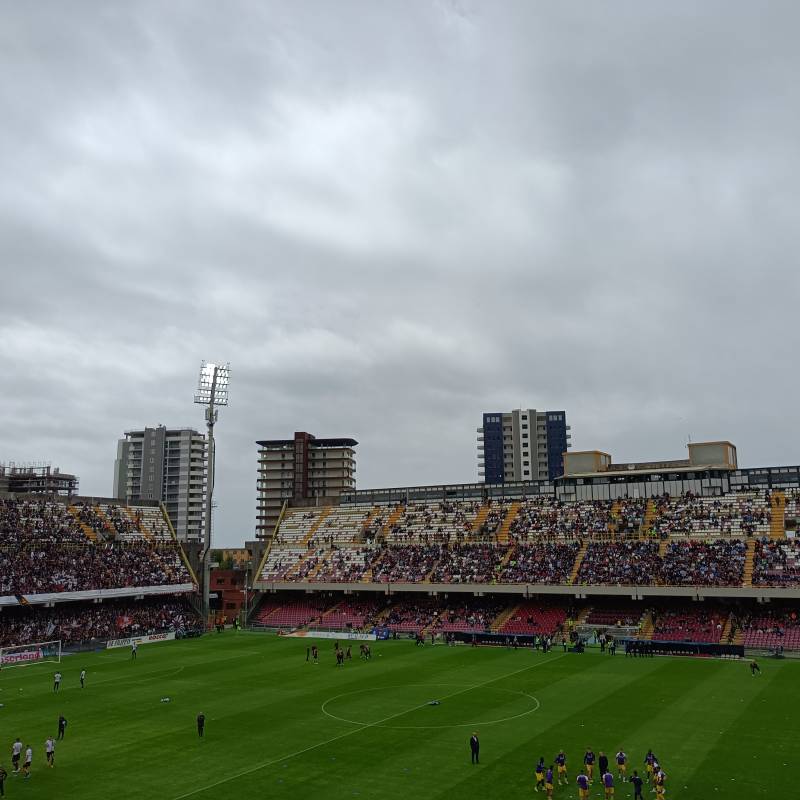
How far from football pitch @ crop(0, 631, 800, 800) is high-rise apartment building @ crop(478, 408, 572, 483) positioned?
12186 centimetres

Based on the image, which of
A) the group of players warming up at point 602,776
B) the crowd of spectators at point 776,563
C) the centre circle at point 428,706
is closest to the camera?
the group of players warming up at point 602,776

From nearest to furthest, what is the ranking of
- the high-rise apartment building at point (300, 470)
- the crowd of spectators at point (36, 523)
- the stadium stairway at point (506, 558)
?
1. the crowd of spectators at point (36, 523)
2. the stadium stairway at point (506, 558)
3. the high-rise apartment building at point (300, 470)

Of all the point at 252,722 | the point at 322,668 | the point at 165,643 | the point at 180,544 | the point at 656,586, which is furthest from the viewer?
the point at 180,544

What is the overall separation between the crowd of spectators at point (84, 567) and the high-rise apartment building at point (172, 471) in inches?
3443

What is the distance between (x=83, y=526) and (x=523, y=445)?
388 ft

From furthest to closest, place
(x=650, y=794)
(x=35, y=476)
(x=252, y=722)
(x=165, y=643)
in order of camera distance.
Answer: (x=35, y=476) → (x=165, y=643) → (x=252, y=722) → (x=650, y=794)

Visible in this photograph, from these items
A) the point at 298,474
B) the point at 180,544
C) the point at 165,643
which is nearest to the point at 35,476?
the point at 298,474

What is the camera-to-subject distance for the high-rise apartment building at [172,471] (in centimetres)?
17125

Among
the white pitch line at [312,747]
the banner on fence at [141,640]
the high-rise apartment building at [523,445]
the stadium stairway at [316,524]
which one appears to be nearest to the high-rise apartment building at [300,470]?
the high-rise apartment building at [523,445]

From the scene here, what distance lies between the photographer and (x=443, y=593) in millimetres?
77812

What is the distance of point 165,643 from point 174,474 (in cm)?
10651

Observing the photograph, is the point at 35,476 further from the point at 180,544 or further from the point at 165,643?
the point at 165,643

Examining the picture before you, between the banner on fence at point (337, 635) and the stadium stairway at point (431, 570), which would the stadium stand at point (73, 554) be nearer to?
the banner on fence at point (337, 635)

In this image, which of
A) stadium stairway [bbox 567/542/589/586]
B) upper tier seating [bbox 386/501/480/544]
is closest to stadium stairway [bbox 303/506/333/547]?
upper tier seating [bbox 386/501/480/544]
